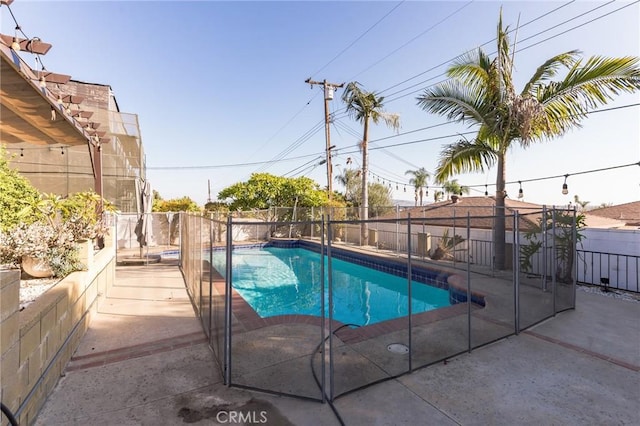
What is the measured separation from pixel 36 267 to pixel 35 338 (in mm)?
2801

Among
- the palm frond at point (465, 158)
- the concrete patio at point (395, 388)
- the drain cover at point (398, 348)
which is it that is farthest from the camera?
the palm frond at point (465, 158)

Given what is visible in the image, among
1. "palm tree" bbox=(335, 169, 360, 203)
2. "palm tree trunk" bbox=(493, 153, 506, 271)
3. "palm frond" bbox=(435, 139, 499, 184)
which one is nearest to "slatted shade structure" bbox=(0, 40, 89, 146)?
"palm frond" bbox=(435, 139, 499, 184)

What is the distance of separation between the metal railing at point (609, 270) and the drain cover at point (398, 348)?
6.44 meters

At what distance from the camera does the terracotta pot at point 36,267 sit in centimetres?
483

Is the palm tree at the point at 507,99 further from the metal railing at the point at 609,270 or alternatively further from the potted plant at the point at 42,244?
the potted plant at the point at 42,244

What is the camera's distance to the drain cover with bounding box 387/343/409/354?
408 centimetres

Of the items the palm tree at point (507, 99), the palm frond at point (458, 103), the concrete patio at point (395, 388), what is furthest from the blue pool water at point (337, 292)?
the palm frond at point (458, 103)

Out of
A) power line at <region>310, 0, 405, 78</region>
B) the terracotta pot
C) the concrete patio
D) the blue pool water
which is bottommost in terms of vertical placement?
the blue pool water

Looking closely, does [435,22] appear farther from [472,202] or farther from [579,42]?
[472,202]

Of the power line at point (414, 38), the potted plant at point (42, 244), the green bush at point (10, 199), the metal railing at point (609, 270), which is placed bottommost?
the metal railing at point (609, 270)

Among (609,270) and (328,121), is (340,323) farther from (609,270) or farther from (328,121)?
(328,121)

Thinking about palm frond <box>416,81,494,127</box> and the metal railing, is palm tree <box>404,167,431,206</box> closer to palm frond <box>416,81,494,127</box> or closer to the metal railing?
palm frond <box>416,81,494,127</box>

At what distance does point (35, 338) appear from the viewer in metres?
2.80

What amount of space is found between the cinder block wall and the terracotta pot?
2.09 ft
